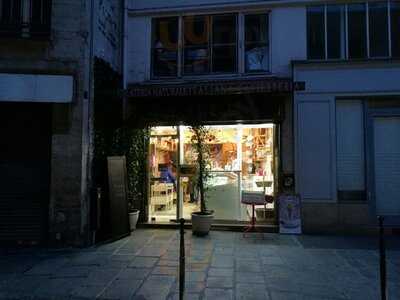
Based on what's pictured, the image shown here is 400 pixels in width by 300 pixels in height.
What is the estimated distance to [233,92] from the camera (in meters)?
8.80

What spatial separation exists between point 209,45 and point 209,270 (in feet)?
21.9

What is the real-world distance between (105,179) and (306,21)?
684 centimetres

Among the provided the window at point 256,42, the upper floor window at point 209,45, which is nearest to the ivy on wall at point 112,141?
the upper floor window at point 209,45

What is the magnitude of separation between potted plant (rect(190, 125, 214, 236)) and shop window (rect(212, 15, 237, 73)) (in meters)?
2.15

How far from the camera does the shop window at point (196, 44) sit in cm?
1030

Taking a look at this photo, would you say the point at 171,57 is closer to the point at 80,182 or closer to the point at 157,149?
the point at 157,149

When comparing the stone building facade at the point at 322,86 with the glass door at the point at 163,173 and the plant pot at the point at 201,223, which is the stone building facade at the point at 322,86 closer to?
the glass door at the point at 163,173

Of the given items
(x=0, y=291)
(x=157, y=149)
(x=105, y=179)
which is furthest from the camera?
(x=157, y=149)

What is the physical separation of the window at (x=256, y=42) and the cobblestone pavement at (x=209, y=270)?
4.86 metres

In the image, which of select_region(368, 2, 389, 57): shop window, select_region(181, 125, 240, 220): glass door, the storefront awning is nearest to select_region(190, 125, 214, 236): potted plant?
select_region(181, 125, 240, 220): glass door

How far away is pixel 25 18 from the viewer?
25.6 ft

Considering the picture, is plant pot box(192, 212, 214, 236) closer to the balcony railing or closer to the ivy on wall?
the ivy on wall

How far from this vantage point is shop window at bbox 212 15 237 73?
33.5 ft

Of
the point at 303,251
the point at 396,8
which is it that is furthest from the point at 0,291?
the point at 396,8
